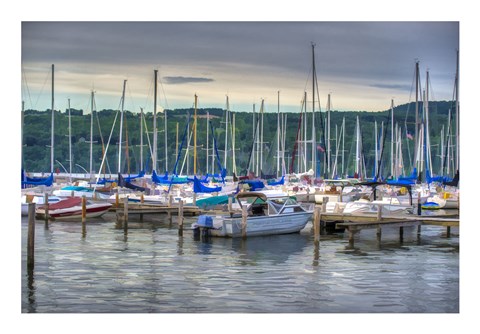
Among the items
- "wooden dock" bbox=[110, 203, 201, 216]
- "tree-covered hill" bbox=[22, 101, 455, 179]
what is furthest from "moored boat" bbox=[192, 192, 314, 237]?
"wooden dock" bbox=[110, 203, 201, 216]

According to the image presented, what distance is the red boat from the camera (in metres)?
27.8

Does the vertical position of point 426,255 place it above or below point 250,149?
below

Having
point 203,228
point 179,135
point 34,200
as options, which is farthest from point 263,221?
point 179,135

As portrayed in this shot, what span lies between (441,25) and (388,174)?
2992 cm

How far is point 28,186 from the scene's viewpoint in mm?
28125

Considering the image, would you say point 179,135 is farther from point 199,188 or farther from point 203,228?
point 203,228

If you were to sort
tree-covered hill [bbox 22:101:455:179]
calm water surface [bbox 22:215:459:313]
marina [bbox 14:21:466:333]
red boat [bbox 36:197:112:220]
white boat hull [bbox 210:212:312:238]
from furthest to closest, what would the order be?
red boat [bbox 36:197:112:220], white boat hull [bbox 210:212:312:238], tree-covered hill [bbox 22:101:455:179], marina [bbox 14:21:466:333], calm water surface [bbox 22:215:459:313]

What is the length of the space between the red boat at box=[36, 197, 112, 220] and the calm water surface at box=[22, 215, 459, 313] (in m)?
3.83

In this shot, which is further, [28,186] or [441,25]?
[28,186]

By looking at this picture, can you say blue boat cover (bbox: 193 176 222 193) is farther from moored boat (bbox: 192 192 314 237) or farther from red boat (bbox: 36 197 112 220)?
moored boat (bbox: 192 192 314 237)

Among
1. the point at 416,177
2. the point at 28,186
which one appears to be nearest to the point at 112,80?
the point at 28,186
